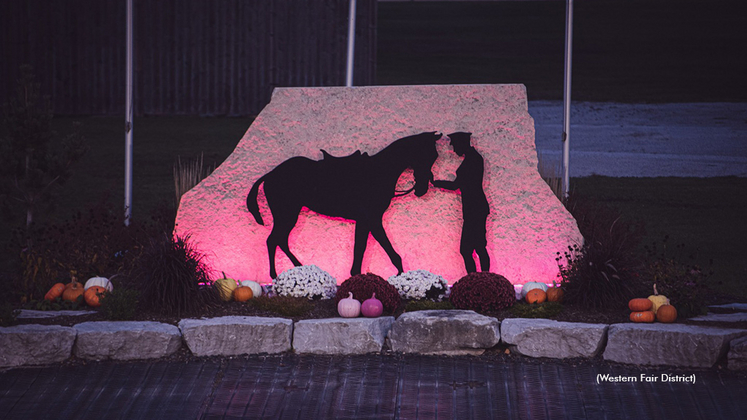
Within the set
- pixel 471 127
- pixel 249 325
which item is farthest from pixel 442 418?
pixel 471 127

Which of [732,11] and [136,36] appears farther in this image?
[732,11]

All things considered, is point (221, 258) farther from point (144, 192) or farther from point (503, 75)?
point (503, 75)

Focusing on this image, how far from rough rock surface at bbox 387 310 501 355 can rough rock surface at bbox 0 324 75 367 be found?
7.72 ft

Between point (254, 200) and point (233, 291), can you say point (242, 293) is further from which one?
point (254, 200)

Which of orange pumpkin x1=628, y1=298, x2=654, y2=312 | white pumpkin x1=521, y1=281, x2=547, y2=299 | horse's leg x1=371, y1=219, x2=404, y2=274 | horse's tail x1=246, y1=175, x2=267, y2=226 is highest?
horse's tail x1=246, y1=175, x2=267, y2=226

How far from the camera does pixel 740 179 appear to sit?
14.2 meters

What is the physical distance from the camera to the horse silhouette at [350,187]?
7.25m

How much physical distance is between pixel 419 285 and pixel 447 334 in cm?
99

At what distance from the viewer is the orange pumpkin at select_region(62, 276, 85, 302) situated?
6.75 m

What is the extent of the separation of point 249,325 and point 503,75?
20453 mm

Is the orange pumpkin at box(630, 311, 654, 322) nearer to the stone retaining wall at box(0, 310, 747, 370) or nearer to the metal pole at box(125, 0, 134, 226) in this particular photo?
the stone retaining wall at box(0, 310, 747, 370)

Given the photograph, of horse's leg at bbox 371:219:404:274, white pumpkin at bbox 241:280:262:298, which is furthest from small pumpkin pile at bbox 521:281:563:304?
white pumpkin at bbox 241:280:262:298

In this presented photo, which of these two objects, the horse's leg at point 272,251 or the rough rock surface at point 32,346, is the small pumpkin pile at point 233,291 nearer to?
the horse's leg at point 272,251

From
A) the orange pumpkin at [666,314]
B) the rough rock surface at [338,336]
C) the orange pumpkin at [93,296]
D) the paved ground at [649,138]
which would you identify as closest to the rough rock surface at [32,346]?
the orange pumpkin at [93,296]
